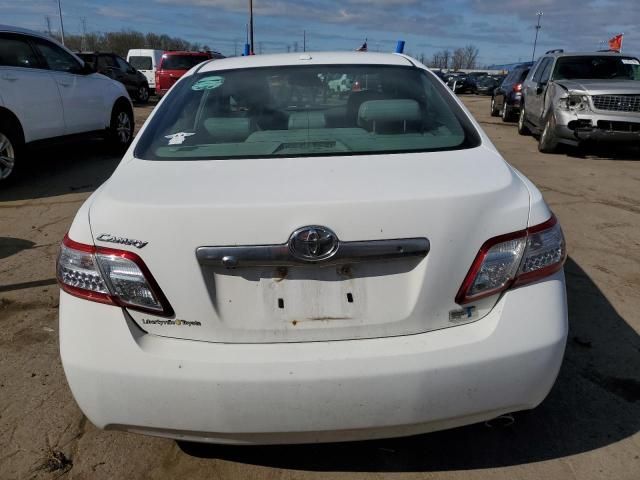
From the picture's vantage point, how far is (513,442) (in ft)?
7.86

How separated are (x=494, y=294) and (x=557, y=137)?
8809 mm

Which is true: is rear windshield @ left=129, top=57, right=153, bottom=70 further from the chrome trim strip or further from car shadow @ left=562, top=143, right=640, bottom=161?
the chrome trim strip

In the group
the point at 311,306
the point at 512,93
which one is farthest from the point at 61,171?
the point at 512,93

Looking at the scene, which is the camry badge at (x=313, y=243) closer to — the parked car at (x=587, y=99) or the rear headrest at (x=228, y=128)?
the rear headrest at (x=228, y=128)

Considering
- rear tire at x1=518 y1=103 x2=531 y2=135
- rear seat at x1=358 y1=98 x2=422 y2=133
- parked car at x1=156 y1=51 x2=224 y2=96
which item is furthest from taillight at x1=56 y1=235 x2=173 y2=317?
parked car at x1=156 y1=51 x2=224 y2=96

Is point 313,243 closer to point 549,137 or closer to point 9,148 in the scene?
point 9,148

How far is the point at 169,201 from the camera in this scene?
6.12 feet

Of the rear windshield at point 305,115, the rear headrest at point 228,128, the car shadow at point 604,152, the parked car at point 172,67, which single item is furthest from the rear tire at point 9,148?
the parked car at point 172,67

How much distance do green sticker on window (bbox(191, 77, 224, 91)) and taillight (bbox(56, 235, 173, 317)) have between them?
1.34 m

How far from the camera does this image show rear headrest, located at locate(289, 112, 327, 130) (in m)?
2.73

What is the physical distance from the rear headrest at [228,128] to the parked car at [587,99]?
320 inches

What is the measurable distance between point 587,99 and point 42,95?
8157 mm

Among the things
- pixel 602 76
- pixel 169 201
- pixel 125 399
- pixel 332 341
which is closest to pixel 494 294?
pixel 332 341

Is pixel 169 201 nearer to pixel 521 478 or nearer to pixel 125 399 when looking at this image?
pixel 125 399
